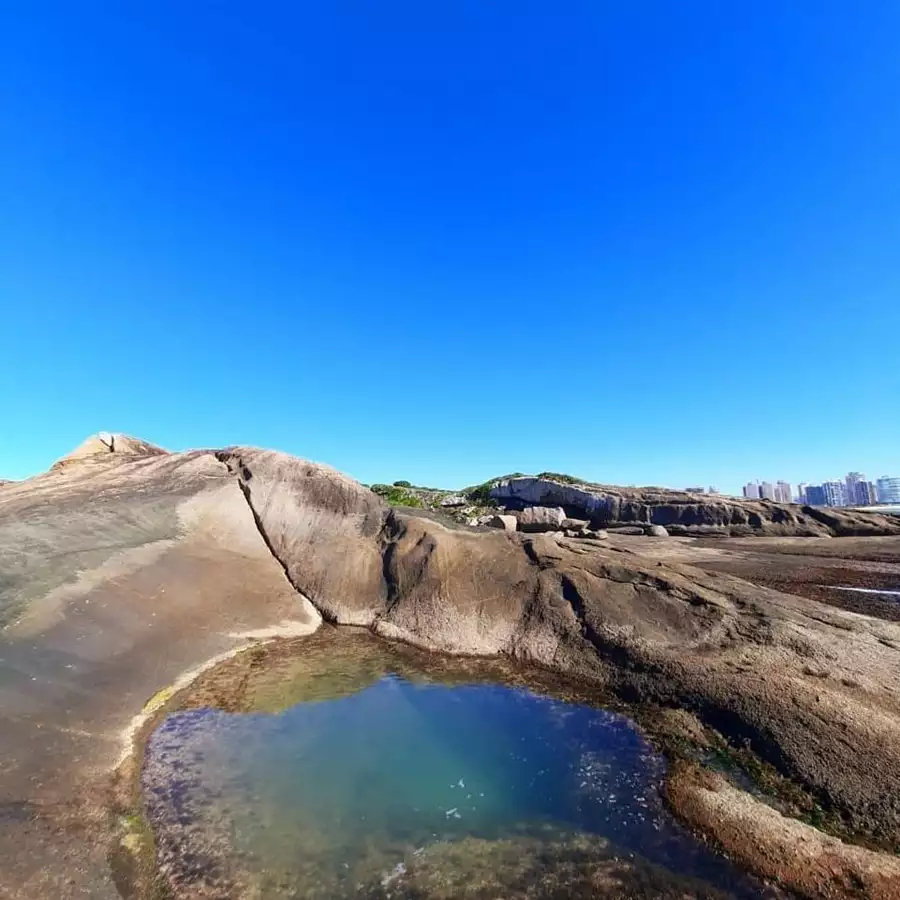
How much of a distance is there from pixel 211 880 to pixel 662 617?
28.2ft

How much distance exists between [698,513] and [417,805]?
1574 inches

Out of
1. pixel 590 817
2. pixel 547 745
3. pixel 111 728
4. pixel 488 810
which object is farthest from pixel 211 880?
pixel 547 745

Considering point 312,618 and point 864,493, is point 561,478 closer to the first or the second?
point 312,618

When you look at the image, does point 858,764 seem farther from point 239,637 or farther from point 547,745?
point 239,637

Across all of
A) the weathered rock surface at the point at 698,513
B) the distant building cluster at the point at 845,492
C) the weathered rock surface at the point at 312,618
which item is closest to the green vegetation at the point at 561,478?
the weathered rock surface at the point at 698,513

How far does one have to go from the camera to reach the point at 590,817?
586cm

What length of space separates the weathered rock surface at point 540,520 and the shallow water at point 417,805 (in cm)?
3164

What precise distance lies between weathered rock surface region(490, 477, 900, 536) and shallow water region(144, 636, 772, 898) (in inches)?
1416

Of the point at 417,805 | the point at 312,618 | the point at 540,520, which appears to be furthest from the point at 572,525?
the point at 417,805

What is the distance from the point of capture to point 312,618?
12.2m

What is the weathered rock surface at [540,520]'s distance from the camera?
39.9 m

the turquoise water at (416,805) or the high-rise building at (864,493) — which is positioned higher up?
the high-rise building at (864,493)

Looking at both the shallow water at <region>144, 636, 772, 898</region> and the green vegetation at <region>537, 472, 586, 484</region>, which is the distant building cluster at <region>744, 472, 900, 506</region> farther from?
the shallow water at <region>144, 636, 772, 898</region>

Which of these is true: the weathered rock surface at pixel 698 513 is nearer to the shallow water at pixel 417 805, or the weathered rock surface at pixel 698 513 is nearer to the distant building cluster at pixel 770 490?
the shallow water at pixel 417 805
